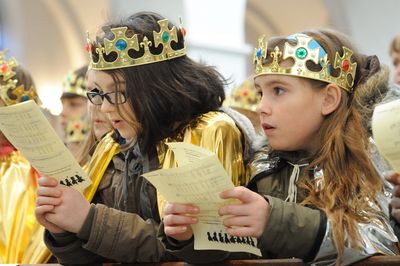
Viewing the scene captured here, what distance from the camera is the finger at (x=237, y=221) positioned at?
1938 millimetres

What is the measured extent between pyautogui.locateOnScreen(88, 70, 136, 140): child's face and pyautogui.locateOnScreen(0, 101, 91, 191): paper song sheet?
35 centimetres

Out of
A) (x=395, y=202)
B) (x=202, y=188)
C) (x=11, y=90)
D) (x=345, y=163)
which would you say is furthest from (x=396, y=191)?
(x=11, y=90)

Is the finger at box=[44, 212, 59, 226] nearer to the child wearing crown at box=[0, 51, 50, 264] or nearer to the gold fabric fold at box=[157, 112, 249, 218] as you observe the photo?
the gold fabric fold at box=[157, 112, 249, 218]

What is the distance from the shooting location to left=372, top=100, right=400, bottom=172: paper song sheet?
185cm

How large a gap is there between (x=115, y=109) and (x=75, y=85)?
2637 mm

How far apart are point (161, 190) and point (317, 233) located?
38cm

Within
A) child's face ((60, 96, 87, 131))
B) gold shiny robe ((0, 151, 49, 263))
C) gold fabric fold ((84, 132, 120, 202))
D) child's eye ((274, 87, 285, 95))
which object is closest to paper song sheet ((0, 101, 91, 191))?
gold fabric fold ((84, 132, 120, 202))

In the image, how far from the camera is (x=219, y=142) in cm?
243

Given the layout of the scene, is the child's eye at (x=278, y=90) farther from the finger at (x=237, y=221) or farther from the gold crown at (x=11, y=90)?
the gold crown at (x=11, y=90)

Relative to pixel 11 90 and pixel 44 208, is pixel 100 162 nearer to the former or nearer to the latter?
pixel 44 208

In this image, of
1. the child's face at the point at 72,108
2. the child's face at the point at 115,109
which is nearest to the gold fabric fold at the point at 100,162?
the child's face at the point at 115,109

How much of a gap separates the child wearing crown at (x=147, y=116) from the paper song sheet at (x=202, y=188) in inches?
13.3

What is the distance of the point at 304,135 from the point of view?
236 centimetres

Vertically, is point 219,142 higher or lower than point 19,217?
higher
